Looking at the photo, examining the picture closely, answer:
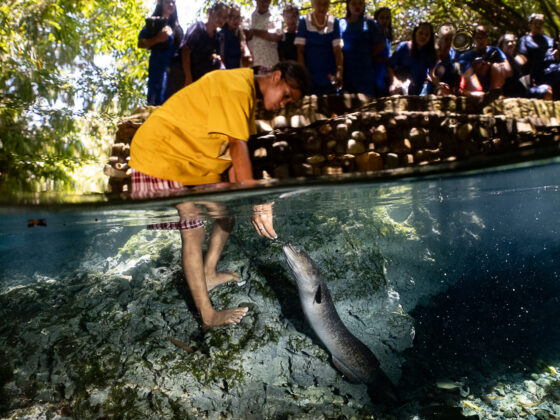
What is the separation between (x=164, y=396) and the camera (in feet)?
13.3

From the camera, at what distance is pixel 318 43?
6402 mm

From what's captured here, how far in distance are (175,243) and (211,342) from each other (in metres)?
4.11

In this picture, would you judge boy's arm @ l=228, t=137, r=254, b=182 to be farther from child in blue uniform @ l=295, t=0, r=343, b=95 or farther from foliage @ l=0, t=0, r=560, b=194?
child in blue uniform @ l=295, t=0, r=343, b=95

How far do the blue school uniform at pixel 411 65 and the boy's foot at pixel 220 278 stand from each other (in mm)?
4691

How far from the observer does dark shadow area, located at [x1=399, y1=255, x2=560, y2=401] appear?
5535 millimetres

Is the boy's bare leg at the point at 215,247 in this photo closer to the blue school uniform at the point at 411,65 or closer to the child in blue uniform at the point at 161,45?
the child in blue uniform at the point at 161,45

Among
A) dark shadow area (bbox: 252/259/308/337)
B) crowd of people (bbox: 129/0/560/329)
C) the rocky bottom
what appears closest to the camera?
the rocky bottom

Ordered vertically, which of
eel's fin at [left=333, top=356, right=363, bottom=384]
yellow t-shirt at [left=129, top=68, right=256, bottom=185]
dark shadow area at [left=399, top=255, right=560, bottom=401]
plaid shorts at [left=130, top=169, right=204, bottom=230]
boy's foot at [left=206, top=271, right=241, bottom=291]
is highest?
yellow t-shirt at [left=129, top=68, right=256, bottom=185]

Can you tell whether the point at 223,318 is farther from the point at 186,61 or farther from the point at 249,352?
the point at 186,61

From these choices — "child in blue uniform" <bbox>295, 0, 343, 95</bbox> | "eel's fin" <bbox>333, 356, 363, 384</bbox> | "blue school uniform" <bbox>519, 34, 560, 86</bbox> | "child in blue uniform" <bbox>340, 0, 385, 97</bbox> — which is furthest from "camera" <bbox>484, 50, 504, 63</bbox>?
"eel's fin" <bbox>333, 356, 363, 384</bbox>

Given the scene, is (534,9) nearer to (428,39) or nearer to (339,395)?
(428,39)

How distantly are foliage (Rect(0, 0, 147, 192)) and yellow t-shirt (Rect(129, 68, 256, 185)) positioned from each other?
2.77 meters

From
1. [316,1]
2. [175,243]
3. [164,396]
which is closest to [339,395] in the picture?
[164,396]

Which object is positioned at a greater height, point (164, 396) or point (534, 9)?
point (534, 9)
